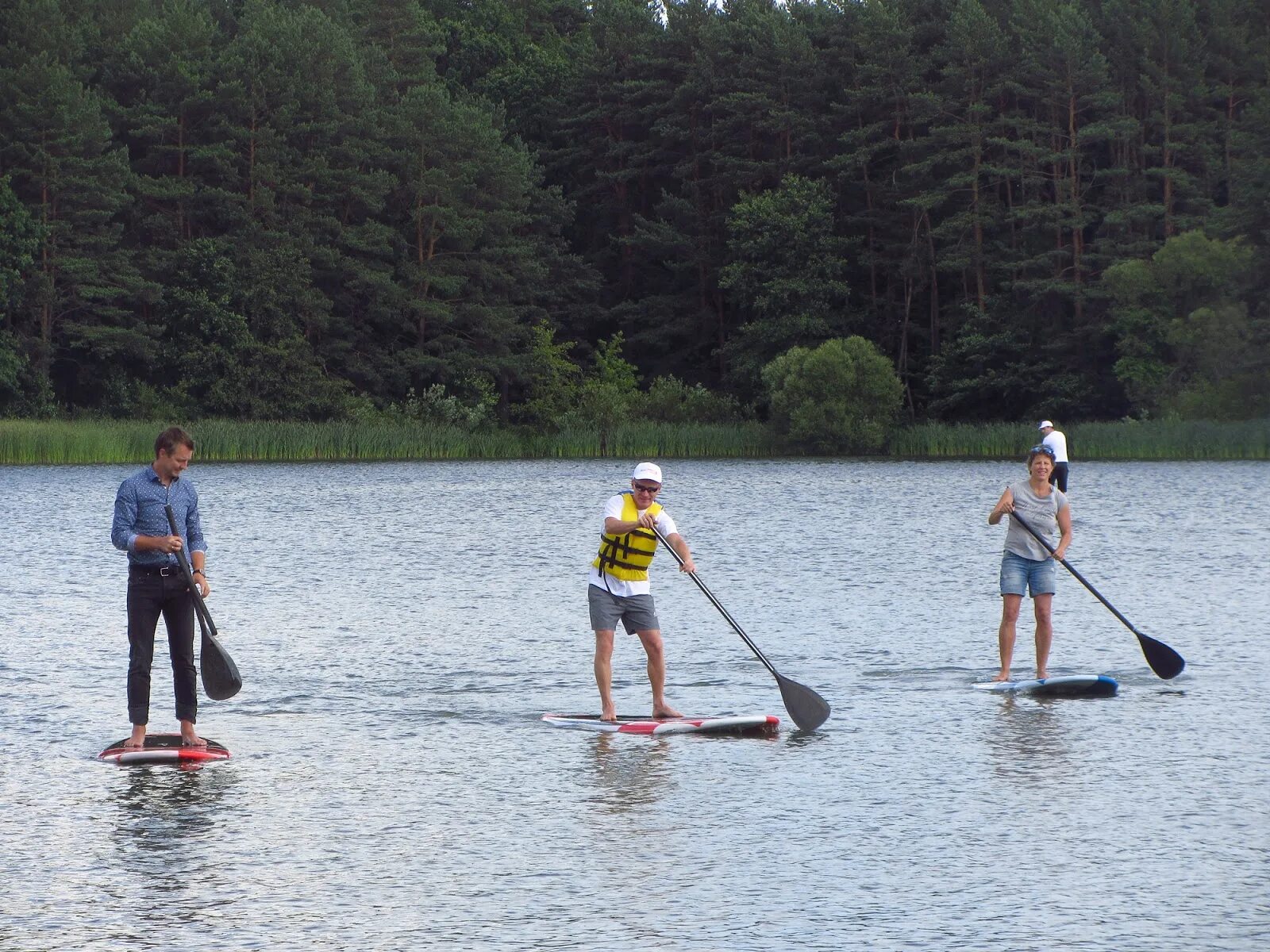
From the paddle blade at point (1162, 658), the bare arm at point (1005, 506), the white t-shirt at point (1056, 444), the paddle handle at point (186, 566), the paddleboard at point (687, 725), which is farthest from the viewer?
the white t-shirt at point (1056, 444)

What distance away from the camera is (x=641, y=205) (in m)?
88.2

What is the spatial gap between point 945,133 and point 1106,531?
48.6 meters

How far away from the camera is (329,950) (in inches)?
263

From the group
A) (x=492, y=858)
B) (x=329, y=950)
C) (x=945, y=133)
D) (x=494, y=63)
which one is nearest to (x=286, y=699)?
(x=492, y=858)

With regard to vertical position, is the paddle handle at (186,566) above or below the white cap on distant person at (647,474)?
below

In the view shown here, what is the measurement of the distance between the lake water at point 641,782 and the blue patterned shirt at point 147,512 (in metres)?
1.12

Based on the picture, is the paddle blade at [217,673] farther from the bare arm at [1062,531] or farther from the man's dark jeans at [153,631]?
the bare arm at [1062,531]

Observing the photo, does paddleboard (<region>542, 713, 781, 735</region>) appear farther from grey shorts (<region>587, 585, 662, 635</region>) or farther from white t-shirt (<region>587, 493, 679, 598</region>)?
white t-shirt (<region>587, 493, 679, 598</region>)

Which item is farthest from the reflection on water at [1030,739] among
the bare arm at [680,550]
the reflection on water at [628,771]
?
the bare arm at [680,550]

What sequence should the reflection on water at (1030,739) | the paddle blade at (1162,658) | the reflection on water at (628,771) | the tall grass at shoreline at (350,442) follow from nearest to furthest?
the reflection on water at (628,771) → the reflection on water at (1030,739) → the paddle blade at (1162,658) → the tall grass at shoreline at (350,442)

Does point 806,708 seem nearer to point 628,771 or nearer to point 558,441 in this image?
point 628,771

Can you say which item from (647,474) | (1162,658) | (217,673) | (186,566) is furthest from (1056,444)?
(186,566)

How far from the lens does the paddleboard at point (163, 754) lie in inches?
403

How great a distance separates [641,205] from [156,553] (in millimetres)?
79202
